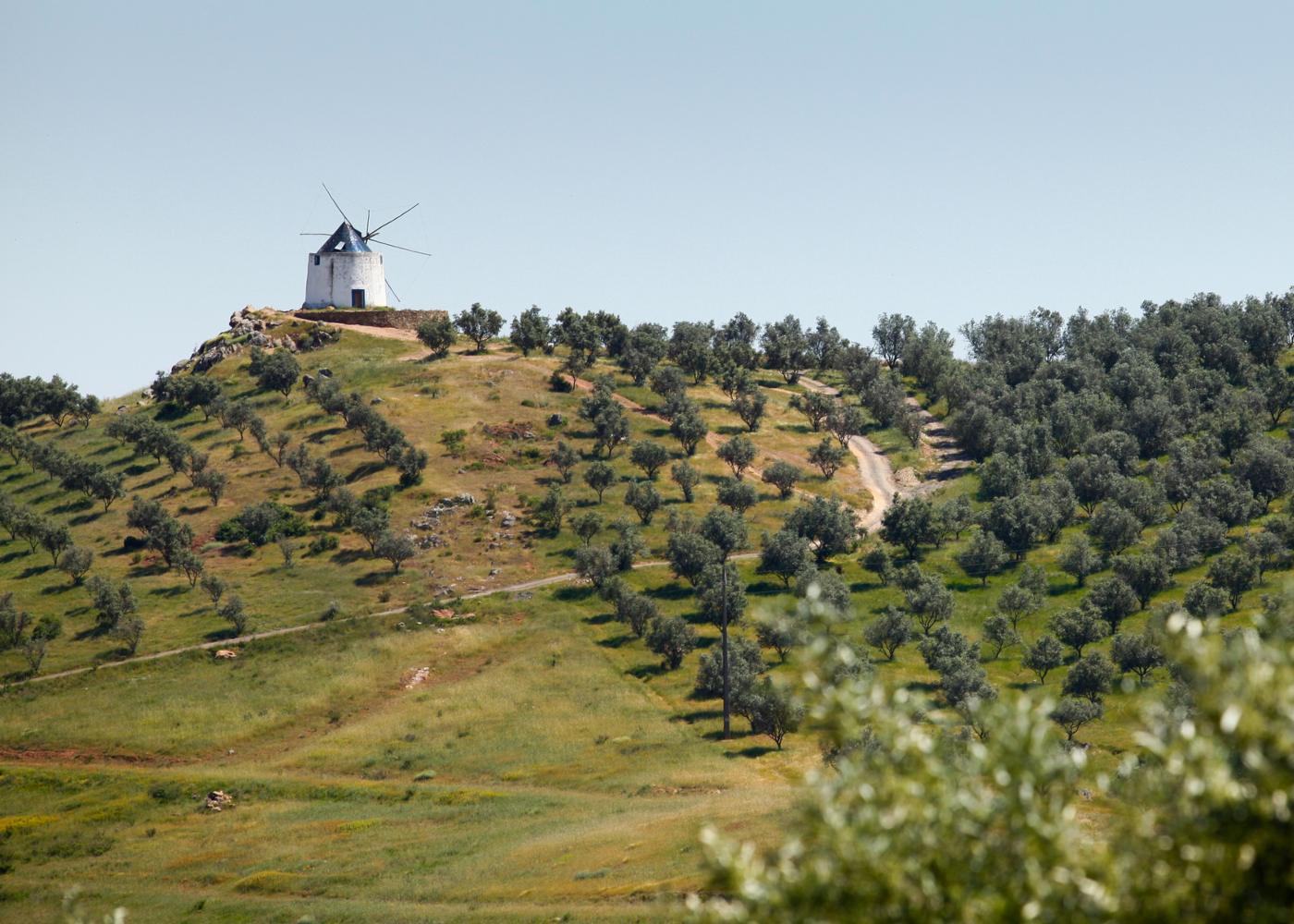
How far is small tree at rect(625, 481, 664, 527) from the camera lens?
507 ft

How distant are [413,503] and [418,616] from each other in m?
26.4

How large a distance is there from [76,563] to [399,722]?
47.2m

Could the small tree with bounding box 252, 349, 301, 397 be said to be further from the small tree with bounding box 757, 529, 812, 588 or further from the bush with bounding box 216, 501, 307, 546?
the small tree with bounding box 757, 529, 812, 588

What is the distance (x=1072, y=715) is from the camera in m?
99.7

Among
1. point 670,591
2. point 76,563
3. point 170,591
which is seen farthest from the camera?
point 670,591

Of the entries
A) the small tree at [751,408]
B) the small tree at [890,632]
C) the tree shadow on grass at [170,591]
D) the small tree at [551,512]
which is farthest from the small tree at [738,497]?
the tree shadow on grass at [170,591]

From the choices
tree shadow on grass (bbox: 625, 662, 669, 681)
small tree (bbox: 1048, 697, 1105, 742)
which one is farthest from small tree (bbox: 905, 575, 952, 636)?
small tree (bbox: 1048, 697, 1105, 742)

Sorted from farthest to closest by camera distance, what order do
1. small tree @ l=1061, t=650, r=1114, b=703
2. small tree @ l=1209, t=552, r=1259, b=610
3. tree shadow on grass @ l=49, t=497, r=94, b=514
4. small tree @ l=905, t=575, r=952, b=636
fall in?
tree shadow on grass @ l=49, t=497, r=94, b=514, small tree @ l=905, t=575, r=952, b=636, small tree @ l=1209, t=552, r=1259, b=610, small tree @ l=1061, t=650, r=1114, b=703

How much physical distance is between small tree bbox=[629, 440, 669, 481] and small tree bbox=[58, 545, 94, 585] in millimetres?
64911

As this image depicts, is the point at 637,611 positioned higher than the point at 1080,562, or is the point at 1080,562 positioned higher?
the point at 1080,562

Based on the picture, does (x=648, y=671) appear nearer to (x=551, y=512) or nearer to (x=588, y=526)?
(x=588, y=526)

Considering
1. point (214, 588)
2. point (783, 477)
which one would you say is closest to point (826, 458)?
point (783, 477)

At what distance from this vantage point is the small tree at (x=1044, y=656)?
11444 centimetres

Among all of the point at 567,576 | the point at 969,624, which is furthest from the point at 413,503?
the point at 969,624
